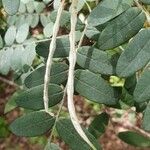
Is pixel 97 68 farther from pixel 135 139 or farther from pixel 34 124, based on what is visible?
pixel 135 139

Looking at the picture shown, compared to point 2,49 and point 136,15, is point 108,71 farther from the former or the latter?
point 2,49

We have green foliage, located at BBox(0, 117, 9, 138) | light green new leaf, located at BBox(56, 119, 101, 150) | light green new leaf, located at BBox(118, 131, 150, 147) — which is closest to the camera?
light green new leaf, located at BBox(56, 119, 101, 150)

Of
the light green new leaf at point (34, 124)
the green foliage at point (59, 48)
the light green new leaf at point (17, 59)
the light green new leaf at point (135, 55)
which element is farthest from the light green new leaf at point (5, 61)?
the light green new leaf at point (135, 55)

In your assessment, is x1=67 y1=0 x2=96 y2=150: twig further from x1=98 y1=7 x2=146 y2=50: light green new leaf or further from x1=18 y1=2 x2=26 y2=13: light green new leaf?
x1=18 y1=2 x2=26 y2=13: light green new leaf

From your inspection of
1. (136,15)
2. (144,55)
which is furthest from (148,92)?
(136,15)

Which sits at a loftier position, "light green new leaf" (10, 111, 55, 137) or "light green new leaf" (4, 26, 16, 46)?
"light green new leaf" (10, 111, 55, 137)

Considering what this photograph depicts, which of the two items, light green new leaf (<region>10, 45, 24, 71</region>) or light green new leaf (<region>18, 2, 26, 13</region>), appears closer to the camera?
light green new leaf (<region>10, 45, 24, 71</region>)

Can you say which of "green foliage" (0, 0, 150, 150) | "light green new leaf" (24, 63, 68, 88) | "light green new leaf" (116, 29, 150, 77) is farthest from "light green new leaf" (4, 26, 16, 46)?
"light green new leaf" (116, 29, 150, 77)

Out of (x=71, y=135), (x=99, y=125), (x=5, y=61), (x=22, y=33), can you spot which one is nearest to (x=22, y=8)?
(x=22, y=33)
